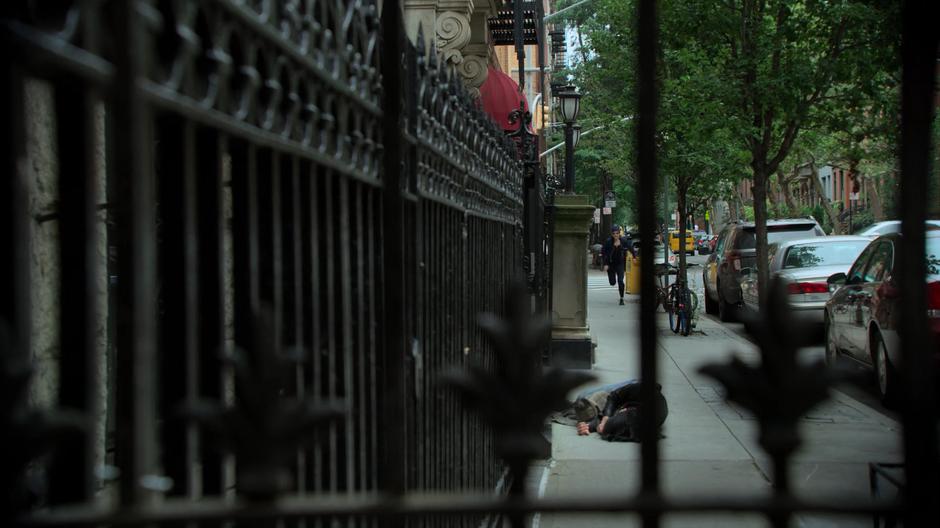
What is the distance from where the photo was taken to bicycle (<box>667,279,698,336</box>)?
55.3 feet

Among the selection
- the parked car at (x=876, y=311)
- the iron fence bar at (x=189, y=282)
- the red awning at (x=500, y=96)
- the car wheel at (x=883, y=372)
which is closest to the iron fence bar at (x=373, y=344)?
the iron fence bar at (x=189, y=282)

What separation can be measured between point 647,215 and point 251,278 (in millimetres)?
626

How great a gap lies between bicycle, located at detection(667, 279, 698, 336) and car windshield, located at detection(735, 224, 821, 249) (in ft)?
6.88

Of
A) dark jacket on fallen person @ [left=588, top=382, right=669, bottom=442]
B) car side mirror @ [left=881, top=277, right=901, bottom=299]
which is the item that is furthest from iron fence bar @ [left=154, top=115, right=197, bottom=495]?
car side mirror @ [left=881, top=277, right=901, bottom=299]

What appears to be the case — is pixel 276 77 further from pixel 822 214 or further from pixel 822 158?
pixel 822 214

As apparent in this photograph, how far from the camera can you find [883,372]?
9383 millimetres

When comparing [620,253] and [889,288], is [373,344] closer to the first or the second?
[889,288]

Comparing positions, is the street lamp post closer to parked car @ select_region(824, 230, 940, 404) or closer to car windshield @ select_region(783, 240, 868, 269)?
car windshield @ select_region(783, 240, 868, 269)

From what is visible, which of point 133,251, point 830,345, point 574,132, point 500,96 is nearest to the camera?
point 133,251

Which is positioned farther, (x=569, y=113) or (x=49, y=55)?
(x=569, y=113)

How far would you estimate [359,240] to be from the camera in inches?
89.0

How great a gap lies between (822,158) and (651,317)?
154 feet

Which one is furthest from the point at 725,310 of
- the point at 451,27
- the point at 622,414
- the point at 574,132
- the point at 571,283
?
the point at 622,414

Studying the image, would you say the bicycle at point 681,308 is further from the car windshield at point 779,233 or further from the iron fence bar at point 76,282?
the iron fence bar at point 76,282
